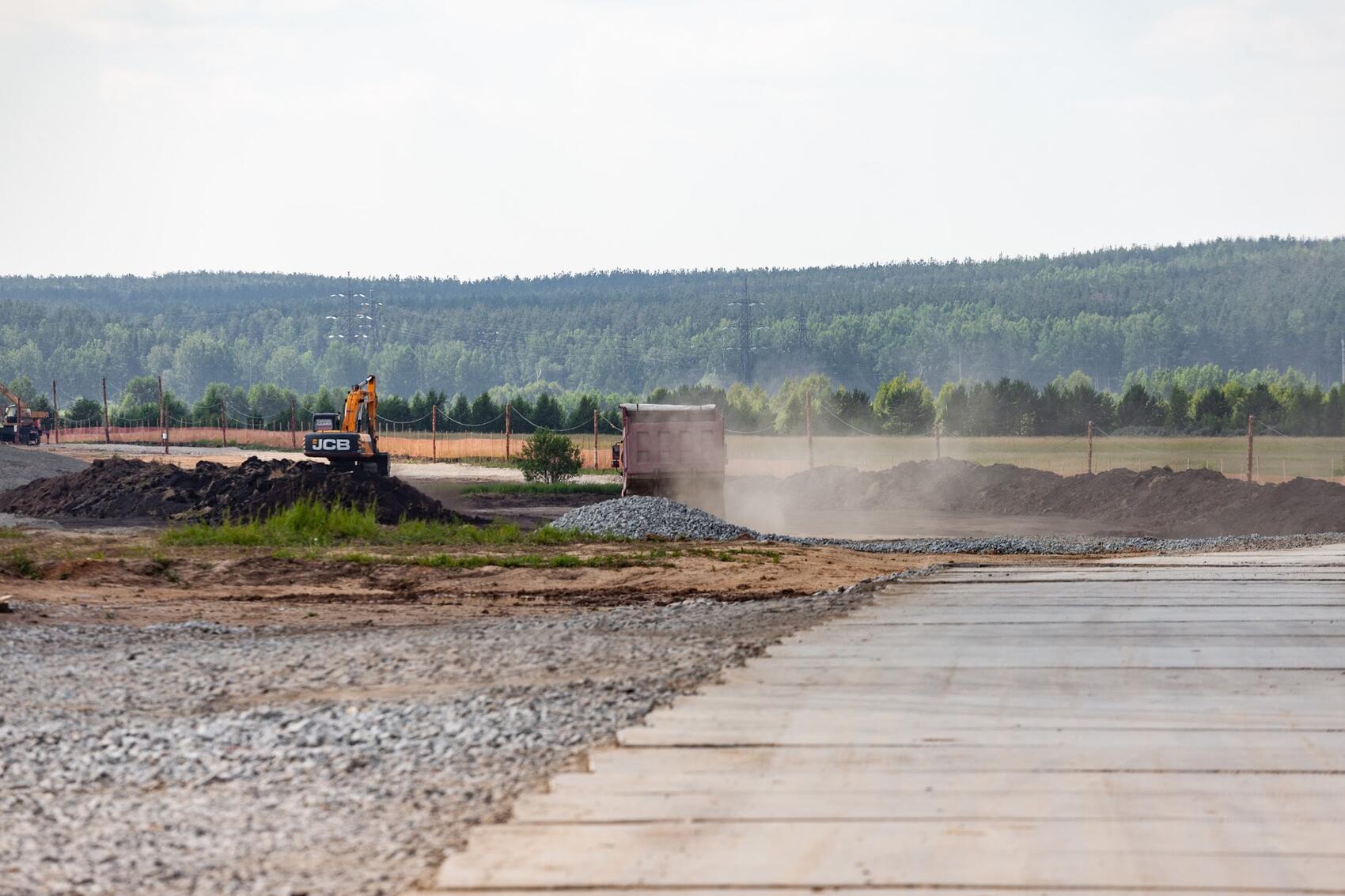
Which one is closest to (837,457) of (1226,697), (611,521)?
(611,521)

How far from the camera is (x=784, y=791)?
6.33 metres

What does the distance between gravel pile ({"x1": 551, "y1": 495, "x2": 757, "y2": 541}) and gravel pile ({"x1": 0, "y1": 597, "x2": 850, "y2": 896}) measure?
12994mm

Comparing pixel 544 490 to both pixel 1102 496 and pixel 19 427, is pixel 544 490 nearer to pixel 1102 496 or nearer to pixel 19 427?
pixel 1102 496

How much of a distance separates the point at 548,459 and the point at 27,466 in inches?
550

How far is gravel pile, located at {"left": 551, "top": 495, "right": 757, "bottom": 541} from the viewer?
26.4 metres

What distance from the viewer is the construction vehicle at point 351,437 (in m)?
37.1

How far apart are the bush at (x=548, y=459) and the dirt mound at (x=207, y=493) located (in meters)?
11.1

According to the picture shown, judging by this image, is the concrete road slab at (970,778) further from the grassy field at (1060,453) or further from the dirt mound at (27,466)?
the grassy field at (1060,453)

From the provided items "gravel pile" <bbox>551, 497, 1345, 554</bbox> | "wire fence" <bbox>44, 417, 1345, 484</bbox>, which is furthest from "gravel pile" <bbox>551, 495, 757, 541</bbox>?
"wire fence" <bbox>44, 417, 1345, 484</bbox>

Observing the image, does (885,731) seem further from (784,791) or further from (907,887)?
(907,887)

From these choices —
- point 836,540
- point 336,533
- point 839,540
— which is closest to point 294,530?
point 336,533

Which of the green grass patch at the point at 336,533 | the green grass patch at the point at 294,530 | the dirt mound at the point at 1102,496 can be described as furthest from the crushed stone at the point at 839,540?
the dirt mound at the point at 1102,496

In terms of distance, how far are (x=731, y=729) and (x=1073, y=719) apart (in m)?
1.70

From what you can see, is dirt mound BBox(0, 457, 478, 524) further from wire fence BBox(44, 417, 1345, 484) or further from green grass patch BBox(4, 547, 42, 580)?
wire fence BBox(44, 417, 1345, 484)
